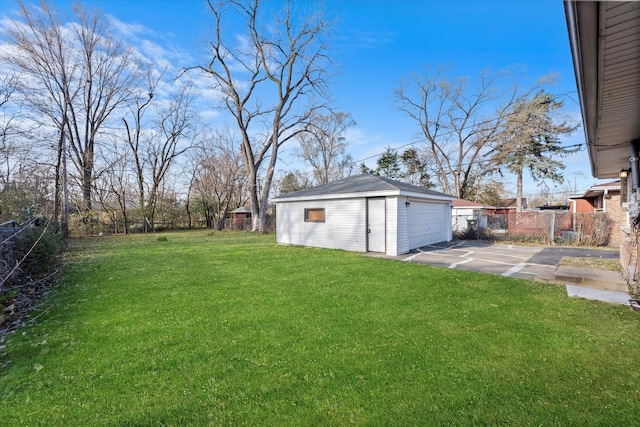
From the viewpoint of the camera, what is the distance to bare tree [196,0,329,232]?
62.3 ft

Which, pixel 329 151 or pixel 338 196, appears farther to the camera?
pixel 329 151

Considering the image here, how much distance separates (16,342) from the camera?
3.37m

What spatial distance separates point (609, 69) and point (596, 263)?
7.51 meters

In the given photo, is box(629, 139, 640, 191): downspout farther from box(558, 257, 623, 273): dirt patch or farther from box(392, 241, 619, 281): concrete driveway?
box(558, 257, 623, 273): dirt patch

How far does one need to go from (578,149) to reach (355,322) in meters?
28.4

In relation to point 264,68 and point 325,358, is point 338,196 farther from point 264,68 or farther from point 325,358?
point 264,68

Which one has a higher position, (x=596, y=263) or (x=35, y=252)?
(x=35, y=252)

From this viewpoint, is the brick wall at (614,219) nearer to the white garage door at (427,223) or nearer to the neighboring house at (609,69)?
the white garage door at (427,223)

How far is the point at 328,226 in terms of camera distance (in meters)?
11.5

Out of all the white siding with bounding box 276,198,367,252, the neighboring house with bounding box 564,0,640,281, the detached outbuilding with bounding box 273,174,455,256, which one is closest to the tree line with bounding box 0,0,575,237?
the white siding with bounding box 276,198,367,252

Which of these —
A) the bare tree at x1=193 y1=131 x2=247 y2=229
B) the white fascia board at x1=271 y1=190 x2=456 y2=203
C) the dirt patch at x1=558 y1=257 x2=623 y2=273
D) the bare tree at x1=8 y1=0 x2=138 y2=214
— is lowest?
the dirt patch at x1=558 y1=257 x2=623 y2=273

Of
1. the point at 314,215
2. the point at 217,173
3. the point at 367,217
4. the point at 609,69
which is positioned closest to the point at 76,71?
the point at 217,173

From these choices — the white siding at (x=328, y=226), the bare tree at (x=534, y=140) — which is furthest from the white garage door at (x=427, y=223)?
the bare tree at (x=534, y=140)

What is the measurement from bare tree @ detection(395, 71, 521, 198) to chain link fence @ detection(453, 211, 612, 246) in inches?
494
